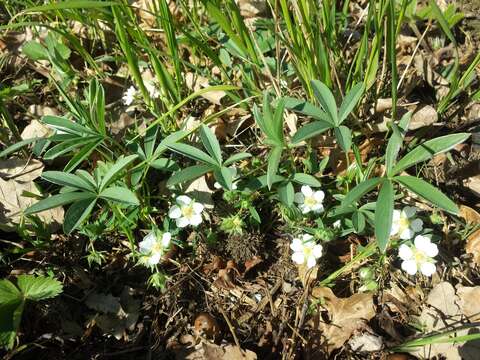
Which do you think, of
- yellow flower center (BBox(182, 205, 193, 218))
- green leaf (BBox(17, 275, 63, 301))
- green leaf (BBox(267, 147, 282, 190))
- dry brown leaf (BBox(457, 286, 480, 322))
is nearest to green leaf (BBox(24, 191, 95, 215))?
green leaf (BBox(17, 275, 63, 301))

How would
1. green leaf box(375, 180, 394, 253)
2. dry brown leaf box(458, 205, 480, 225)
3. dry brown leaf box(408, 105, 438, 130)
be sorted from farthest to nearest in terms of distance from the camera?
dry brown leaf box(408, 105, 438, 130) < dry brown leaf box(458, 205, 480, 225) < green leaf box(375, 180, 394, 253)

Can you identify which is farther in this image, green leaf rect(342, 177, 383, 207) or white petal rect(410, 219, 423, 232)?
white petal rect(410, 219, 423, 232)

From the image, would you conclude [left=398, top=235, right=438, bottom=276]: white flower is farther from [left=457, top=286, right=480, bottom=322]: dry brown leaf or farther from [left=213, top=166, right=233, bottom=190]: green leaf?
[left=213, top=166, right=233, bottom=190]: green leaf

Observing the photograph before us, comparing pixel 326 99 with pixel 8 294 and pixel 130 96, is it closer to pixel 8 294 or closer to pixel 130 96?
pixel 130 96

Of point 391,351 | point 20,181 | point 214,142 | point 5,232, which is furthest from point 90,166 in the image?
point 391,351

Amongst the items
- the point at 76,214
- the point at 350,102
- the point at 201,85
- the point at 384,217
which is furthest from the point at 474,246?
the point at 76,214

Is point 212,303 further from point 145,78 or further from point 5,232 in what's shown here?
point 145,78
